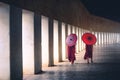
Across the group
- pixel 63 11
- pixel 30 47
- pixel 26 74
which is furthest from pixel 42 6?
pixel 63 11

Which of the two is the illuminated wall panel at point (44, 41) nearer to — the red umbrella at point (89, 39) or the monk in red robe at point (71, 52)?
the monk in red robe at point (71, 52)

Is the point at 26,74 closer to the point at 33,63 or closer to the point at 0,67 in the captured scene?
the point at 33,63

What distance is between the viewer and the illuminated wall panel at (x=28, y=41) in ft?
63.2

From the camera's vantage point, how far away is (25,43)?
63.6ft

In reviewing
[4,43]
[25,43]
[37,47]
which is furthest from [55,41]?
[4,43]

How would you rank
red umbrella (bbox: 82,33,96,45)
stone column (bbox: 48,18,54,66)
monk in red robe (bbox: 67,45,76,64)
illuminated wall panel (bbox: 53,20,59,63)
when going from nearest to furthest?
stone column (bbox: 48,18,54,66)
monk in red robe (bbox: 67,45,76,64)
red umbrella (bbox: 82,33,96,45)
illuminated wall panel (bbox: 53,20,59,63)

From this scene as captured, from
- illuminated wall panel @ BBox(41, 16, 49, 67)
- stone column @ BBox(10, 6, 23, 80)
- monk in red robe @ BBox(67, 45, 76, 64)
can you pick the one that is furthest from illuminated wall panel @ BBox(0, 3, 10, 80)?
monk in red robe @ BBox(67, 45, 76, 64)

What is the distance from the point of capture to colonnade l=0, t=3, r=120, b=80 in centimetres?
1510

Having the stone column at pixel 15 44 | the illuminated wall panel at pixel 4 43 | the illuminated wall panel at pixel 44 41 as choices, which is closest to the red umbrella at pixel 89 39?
the illuminated wall panel at pixel 44 41

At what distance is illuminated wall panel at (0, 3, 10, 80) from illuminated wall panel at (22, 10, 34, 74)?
4130mm

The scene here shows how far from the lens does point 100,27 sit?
71.9m

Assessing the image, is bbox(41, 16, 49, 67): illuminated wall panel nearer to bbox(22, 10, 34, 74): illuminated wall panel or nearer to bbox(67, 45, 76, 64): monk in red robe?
bbox(67, 45, 76, 64): monk in red robe

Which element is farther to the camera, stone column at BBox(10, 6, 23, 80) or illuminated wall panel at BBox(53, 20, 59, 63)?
illuminated wall panel at BBox(53, 20, 59, 63)

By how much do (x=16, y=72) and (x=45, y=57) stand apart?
767 centimetres
